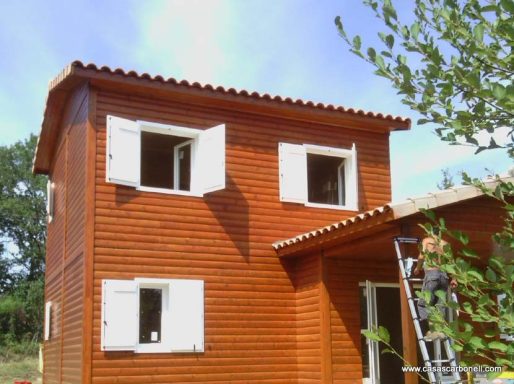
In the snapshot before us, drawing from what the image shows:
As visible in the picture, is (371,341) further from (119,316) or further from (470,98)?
(470,98)

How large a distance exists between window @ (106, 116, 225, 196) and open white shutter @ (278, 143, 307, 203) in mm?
1541

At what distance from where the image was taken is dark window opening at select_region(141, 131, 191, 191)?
40.3ft

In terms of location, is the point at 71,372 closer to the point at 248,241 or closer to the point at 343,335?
the point at 248,241

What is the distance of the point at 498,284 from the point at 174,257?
928 cm

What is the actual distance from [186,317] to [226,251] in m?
1.33

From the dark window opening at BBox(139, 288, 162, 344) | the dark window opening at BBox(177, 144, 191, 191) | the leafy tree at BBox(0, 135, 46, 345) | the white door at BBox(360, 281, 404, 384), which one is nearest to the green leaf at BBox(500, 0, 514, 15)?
the dark window opening at BBox(139, 288, 162, 344)

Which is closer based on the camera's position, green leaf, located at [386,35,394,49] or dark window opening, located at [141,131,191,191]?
green leaf, located at [386,35,394,49]

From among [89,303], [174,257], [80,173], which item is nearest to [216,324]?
[174,257]

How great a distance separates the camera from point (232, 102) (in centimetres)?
1229

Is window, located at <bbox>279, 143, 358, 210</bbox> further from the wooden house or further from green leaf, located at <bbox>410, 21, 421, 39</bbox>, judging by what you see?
green leaf, located at <bbox>410, 21, 421, 39</bbox>

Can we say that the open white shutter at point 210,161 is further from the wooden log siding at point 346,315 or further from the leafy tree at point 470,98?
the leafy tree at point 470,98

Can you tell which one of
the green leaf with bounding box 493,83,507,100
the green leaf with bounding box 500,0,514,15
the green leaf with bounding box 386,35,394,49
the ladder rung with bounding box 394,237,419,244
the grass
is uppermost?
the ladder rung with bounding box 394,237,419,244

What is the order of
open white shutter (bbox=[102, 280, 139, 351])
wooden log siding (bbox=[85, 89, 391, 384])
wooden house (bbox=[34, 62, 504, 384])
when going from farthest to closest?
wooden log siding (bbox=[85, 89, 391, 384]) < wooden house (bbox=[34, 62, 504, 384]) < open white shutter (bbox=[102, 280, 139, 351])

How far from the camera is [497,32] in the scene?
2.54 m
